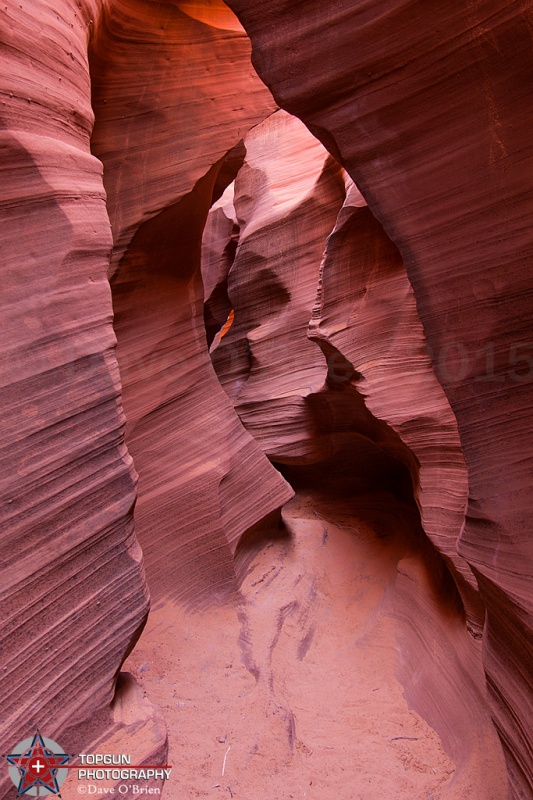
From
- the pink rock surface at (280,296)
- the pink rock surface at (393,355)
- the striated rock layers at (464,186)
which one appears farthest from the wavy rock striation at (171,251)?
the striated rock layers at (464,186)

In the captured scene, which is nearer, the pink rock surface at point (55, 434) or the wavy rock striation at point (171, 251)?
the pink rock surface at point (55, 434)

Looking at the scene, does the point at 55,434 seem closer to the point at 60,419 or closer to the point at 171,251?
the point at 60,419

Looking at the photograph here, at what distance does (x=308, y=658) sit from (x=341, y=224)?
3355 millimetres

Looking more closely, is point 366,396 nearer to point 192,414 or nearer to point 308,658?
point 192,414

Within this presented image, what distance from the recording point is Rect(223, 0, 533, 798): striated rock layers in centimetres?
201

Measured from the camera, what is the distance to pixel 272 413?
6.54 metres

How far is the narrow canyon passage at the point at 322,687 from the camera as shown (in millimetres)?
3262

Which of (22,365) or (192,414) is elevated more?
(22,365)

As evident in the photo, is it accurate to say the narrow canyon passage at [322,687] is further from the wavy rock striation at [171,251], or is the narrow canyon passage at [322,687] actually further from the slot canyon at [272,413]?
the wavy rock striation at [171,251]

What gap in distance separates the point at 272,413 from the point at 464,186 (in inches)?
179

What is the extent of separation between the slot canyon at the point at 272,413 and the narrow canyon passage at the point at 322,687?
2 centimetres

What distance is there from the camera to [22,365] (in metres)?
2.19

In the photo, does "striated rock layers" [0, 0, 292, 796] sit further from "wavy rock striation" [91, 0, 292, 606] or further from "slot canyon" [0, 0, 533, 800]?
"wavy rock striation" [91, 0, 292, 606]

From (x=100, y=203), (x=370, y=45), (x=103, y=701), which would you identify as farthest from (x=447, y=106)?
(x=103, y=701)
